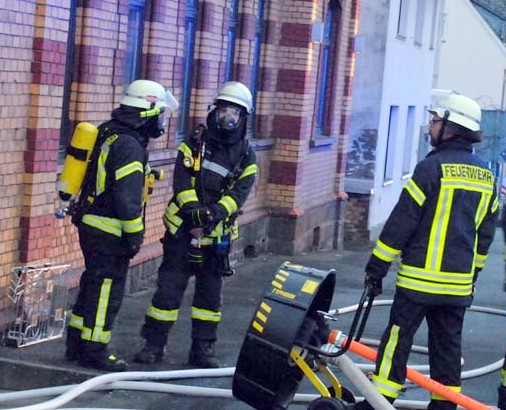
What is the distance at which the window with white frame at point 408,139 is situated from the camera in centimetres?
2814

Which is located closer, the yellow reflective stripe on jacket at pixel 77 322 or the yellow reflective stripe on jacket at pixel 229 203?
the yellow reflective stripe on jacket at pixel 77 322

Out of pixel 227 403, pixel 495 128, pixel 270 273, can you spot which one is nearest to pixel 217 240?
pixel 227 403

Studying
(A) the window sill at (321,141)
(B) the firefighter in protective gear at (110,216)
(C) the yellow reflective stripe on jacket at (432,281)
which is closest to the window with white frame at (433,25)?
(A) the window sill at (321,141)

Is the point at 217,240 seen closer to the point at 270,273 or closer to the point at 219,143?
the point at 219,143

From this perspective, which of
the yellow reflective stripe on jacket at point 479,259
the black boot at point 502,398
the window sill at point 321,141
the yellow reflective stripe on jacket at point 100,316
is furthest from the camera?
the window sill at point 321,141

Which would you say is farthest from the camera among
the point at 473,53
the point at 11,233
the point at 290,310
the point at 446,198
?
the point at 473,53

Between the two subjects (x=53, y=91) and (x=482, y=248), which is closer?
(x=482, y=248)

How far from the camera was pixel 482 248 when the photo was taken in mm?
8156

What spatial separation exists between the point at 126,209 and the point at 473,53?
42124 mm

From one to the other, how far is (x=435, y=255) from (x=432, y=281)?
0.16m

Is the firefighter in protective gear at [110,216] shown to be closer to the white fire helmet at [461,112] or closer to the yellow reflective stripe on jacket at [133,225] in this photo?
the yellow reflective stripe on jacket at [133,225]

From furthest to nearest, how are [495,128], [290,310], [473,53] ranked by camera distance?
[473,53], [495,128], [290,310]

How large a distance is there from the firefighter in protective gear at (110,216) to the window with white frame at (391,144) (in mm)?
17492

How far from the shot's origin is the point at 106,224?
8633 millimetres
